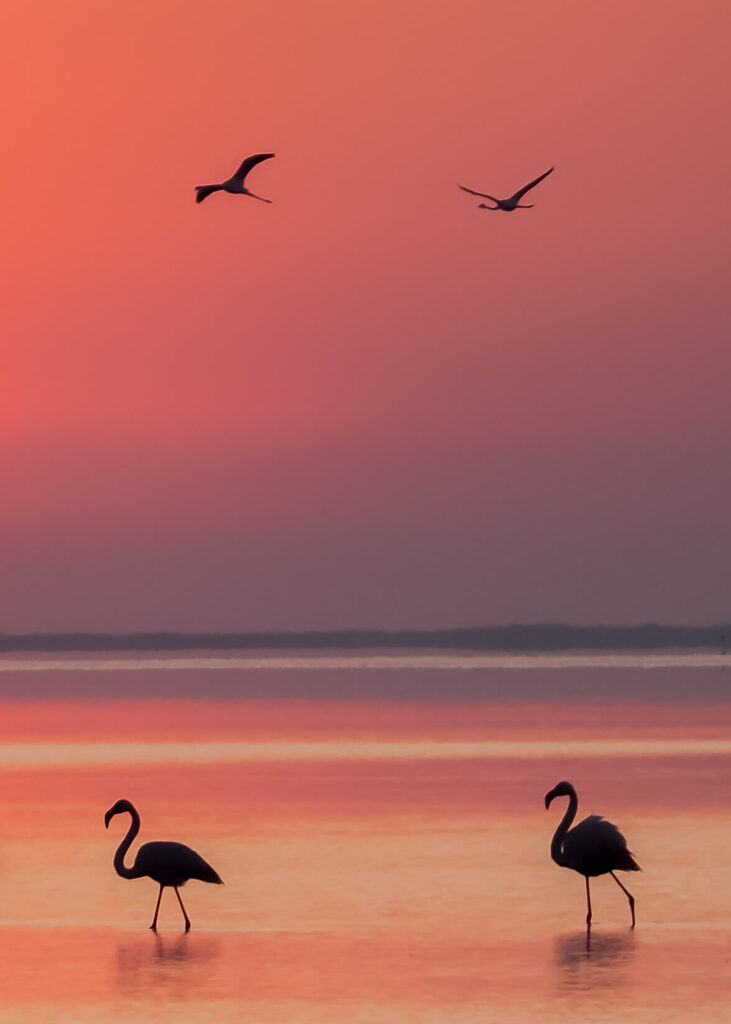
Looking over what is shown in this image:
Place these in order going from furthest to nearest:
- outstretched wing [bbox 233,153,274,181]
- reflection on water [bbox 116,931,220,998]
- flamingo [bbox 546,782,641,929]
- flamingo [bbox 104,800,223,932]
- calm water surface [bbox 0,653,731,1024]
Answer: outstretched wing [bbox 233,153,274,181]
flamingo [bbox 546,782,641,929]
flamingo [bbox 104,800,223,932]
reflection on water [bbox 116,931,220,998]
calm water surface [bbox 0,653,731,1024]

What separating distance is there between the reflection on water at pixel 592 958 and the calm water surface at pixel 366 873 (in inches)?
1.4

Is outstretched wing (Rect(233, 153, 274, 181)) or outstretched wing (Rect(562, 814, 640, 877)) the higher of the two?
outstretched wing (Rect(233, 153, 274, 181))

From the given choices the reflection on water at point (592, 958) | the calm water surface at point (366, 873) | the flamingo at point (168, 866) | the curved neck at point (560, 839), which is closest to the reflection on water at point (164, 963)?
the calm water surface at point (366, 873)

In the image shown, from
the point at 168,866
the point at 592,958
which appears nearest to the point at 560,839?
the point at 592,958

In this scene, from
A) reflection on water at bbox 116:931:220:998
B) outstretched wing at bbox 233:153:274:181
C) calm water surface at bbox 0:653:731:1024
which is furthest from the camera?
outstretched wing at bbox 233:153:274:181

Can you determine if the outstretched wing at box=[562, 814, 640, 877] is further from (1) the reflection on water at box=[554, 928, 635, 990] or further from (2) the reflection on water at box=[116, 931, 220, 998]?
(2) the reflection on water at box=[116, 931, 220, 998]

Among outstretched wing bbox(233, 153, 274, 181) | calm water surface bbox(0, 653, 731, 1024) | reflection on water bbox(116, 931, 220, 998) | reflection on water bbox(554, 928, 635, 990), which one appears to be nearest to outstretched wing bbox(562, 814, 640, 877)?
calm water surface bbox(0, 653, 731, 1024)

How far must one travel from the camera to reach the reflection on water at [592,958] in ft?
44.6

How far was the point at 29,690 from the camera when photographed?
2285 inches

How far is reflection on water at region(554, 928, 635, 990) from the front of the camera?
13.6m

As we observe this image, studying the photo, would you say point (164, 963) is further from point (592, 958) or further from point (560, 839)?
point (560, 839)

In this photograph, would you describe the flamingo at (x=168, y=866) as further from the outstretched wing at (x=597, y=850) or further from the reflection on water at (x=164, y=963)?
the outstretched wing at (x=597, y=850)

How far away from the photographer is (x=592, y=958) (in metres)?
14.5

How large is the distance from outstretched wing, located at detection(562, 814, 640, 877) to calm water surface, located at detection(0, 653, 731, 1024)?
39 centimetres
